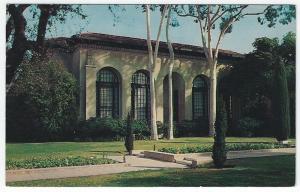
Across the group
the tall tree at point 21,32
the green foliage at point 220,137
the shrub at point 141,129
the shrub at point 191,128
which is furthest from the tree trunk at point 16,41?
the shrub at point 191,128

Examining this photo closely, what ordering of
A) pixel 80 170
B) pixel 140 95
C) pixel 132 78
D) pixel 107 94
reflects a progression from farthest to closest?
pixel 132 78, pixel 107 94, pixel 140 95, pixel 80 170

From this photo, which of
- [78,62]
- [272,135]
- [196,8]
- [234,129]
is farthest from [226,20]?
[78,62]

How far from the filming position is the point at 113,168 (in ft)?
53.4

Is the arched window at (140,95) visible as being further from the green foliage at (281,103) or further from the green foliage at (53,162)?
the green foliage at (53,162)

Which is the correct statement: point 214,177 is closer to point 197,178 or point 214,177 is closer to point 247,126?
point 197,178

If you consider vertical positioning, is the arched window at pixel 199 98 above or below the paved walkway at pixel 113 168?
above

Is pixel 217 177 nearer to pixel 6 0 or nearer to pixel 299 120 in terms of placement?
pixel 299 120

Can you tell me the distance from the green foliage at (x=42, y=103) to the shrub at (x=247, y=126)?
7.78m

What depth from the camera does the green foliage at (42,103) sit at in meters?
17.2

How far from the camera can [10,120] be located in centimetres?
1741

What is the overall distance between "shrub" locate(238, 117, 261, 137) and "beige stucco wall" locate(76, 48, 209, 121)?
274cm

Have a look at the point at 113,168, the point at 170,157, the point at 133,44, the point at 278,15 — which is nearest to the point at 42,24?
the point at 113,168

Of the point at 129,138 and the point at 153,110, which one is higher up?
the point at 153,110

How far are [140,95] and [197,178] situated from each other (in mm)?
10426
